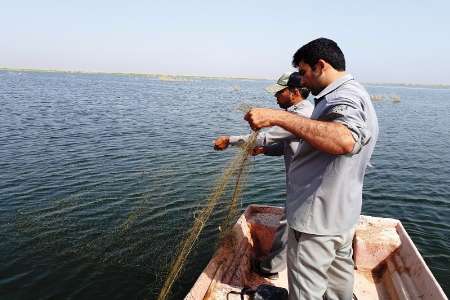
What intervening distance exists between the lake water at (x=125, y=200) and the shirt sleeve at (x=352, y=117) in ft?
16.6

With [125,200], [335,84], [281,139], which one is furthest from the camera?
[125,200]

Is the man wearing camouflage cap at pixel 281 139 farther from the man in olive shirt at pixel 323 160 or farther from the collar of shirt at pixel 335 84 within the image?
the collar of shirt at pixel 335 84

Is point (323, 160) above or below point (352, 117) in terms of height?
below

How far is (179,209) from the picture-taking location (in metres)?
9.88

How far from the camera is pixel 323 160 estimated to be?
2.82 m

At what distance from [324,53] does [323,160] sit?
814mm

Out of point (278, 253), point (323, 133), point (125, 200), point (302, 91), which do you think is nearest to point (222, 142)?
point (302, 91)

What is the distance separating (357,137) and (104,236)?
7.13 meters

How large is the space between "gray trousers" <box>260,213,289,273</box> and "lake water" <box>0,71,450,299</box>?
216cm

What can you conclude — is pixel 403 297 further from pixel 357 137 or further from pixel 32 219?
pixel 32 219

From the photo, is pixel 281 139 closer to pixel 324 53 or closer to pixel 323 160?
pixel 323 160

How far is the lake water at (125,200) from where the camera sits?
696cm

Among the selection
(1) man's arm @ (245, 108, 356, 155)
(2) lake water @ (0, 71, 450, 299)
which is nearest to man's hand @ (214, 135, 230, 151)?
(1) man's arm @ (245, 108, 356, 155)

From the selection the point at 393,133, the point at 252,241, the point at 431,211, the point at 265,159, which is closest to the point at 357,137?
the point at 252,241
